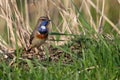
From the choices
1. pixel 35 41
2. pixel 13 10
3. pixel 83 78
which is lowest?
pixel 83 78

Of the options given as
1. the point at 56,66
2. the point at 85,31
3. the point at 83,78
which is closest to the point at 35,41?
the point at 85,31

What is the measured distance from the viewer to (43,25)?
6.85 m

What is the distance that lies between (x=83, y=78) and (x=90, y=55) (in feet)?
1.33

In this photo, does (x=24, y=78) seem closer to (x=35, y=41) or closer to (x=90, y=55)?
(x=90, y=55)

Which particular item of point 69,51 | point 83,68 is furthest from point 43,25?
point 83,68

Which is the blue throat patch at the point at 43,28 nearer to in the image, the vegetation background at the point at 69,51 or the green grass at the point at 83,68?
the vegetation background at the point at 69,51

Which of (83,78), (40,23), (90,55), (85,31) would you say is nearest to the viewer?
(83,78)

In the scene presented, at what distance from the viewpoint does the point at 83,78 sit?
5.17 meters

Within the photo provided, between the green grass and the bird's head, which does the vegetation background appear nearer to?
the green grass

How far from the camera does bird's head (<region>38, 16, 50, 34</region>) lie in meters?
6.77

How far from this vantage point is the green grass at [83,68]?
5.21m

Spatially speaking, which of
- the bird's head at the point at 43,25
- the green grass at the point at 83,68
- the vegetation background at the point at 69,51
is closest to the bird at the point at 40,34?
the bird's head at the point at 43,25

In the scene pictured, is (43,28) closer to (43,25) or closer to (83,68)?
(43,25)

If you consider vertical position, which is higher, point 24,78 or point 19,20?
point 19,20
